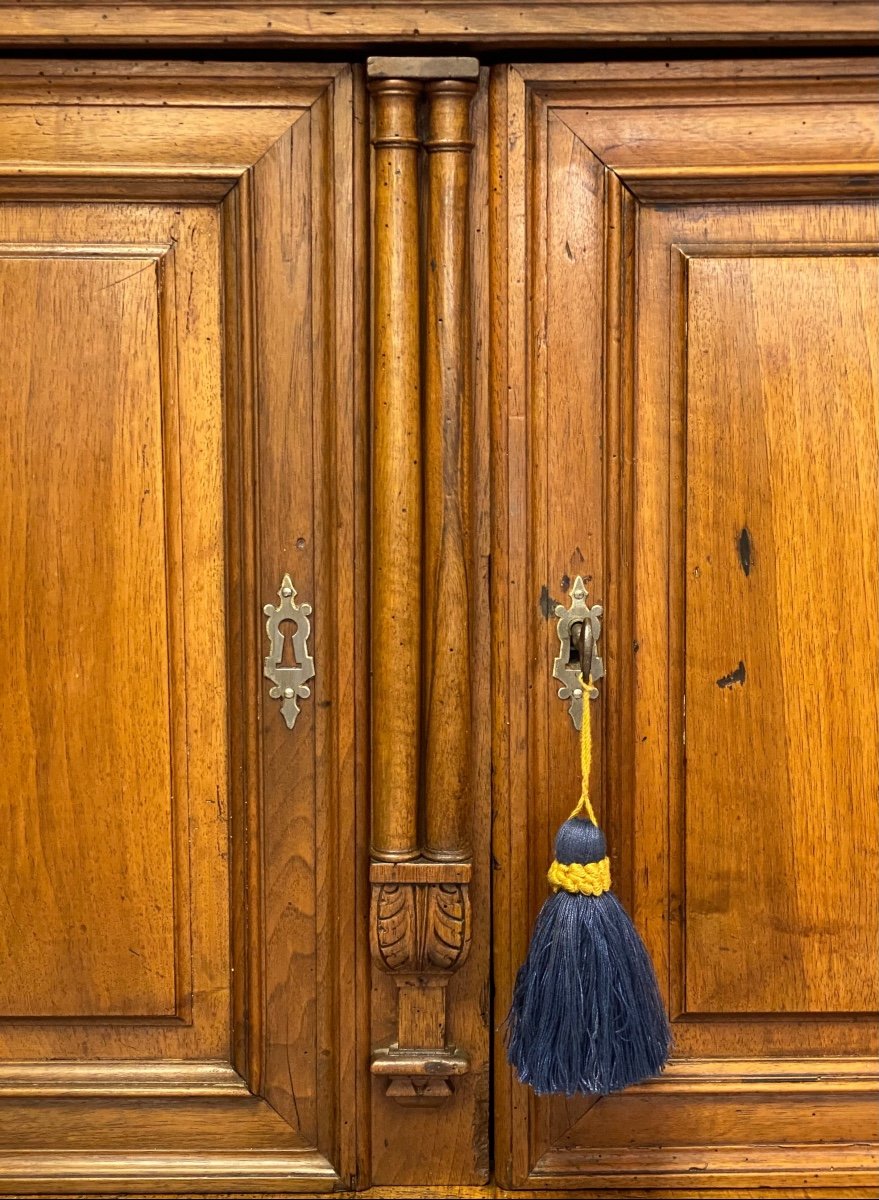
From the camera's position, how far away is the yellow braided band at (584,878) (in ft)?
3.09

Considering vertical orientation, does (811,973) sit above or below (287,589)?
below

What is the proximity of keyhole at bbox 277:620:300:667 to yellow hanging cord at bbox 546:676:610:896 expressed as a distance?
257 mm

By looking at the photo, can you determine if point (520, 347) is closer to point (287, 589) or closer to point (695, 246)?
point (695, 246)

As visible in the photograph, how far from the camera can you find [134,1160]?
102cm

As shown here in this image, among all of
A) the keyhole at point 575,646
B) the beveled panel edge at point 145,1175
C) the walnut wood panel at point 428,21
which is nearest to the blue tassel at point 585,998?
the keyhole at point 575,646

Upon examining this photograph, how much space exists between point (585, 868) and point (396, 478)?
361mm

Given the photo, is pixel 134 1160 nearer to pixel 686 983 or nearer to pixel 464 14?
pixel 686 983

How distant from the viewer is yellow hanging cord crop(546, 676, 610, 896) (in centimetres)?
94

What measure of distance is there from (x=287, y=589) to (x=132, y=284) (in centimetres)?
29

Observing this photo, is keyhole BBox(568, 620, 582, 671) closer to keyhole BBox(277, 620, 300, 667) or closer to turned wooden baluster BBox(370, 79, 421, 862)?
turned wooden baluster BBox(370, 79, 421, 862)

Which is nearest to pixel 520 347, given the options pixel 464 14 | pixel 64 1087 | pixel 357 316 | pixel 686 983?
pixel 357 316

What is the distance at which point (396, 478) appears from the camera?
958mm

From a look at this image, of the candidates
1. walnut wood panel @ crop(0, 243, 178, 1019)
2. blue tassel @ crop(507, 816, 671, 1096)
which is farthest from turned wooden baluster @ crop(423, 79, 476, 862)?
walnut wood panel @ crop(0, 243, 178, 1019)

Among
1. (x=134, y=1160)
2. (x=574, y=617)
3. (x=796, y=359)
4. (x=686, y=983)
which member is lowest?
(x=134, y=1160)
